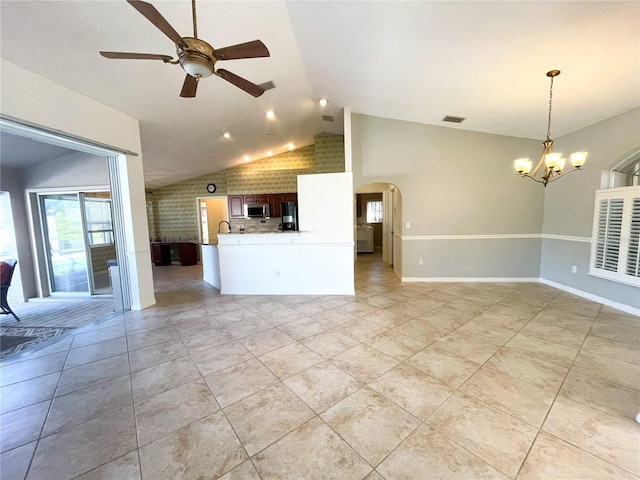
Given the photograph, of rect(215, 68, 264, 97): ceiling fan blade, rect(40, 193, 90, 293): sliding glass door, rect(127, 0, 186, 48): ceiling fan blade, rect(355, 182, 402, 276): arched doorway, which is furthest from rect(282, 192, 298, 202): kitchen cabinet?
rect(127, 0, 186, 48): ceiling fan blade

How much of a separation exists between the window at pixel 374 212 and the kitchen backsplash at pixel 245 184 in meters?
3.12

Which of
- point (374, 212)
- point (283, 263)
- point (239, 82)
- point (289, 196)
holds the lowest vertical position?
point (283, 263)

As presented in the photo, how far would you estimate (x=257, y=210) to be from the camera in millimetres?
7418

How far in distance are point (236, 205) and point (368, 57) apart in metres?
5.76

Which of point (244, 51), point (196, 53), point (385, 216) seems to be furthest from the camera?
point (385, 216)

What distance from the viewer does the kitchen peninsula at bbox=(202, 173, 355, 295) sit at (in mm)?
4406

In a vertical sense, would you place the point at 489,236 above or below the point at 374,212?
below

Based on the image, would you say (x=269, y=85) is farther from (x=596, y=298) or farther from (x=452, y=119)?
(x=596, y=298)

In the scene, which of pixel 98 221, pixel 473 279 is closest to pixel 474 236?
pixel 473 279

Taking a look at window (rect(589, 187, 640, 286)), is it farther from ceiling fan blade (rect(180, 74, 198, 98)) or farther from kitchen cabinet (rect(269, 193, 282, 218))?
kitchen cabinet (rect(269, 193, 282, 218))

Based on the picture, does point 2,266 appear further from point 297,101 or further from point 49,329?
point 297,101

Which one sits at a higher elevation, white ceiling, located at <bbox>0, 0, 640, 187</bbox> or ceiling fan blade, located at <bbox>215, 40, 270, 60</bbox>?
white ceiling, located at <bbox>0, 0, 640, 187</bbox>

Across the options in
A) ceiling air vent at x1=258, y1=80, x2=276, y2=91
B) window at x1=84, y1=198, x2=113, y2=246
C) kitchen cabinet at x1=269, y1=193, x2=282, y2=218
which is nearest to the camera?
ceiling air vent at x1=258, y1=80, x2=276, y2=91

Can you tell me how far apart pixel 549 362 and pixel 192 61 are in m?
3.96
